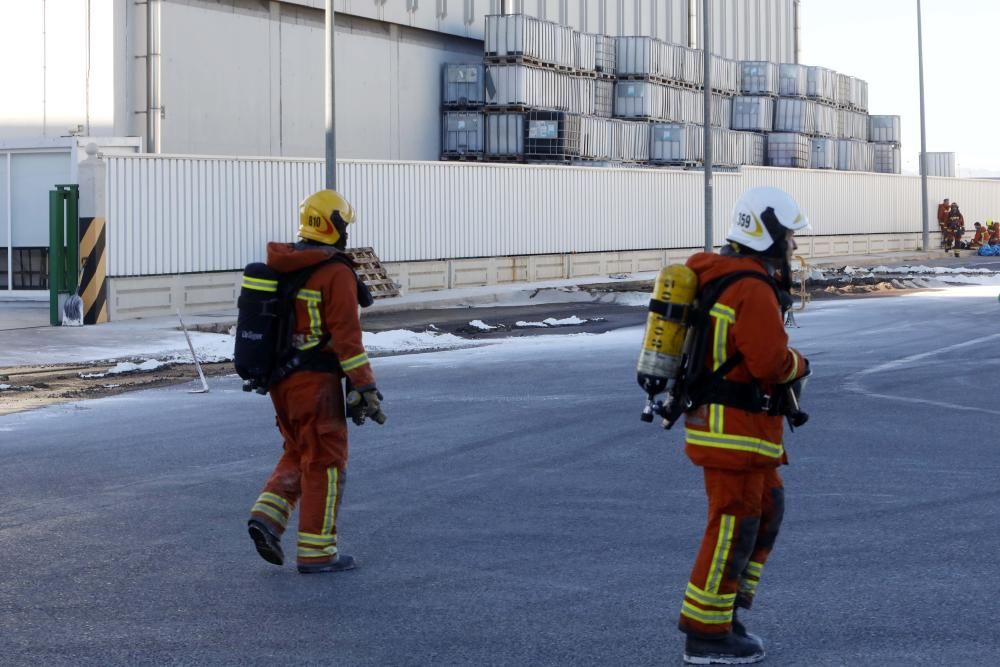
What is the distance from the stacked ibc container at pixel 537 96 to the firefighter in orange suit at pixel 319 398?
3096 cm

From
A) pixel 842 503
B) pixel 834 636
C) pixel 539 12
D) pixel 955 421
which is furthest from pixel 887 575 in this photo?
pixel 539 12

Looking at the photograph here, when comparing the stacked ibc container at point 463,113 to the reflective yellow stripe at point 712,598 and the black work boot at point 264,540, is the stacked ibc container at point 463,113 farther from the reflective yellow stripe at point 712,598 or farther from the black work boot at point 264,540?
the reflective yellow stripe at point 712,598

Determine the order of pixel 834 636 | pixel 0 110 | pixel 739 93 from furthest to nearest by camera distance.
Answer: pixel 739 93 < pixel 0 110 < pixel 834 636

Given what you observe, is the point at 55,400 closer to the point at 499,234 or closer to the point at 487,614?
the point at 487,614

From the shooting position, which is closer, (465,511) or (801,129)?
(465,511)

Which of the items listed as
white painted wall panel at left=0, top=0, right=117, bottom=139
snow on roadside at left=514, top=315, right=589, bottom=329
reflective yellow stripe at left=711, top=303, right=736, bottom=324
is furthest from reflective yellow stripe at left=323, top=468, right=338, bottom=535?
white painted wall panel at left=0, top=0, right=117, bottom=139

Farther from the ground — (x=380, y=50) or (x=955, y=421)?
(x=380, y=50)

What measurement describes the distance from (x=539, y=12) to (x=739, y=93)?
8.46 m

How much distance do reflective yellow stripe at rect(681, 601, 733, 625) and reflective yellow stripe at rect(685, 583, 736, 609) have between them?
27 mm

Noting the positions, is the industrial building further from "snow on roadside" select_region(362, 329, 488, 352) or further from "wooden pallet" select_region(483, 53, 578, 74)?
"snow on roadside" select_region(362, 329, 488, 352)

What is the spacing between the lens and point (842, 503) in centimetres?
909

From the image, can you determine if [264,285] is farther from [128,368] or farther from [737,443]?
[128,368]

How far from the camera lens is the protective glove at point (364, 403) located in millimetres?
7344

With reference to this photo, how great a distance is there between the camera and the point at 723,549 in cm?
579
